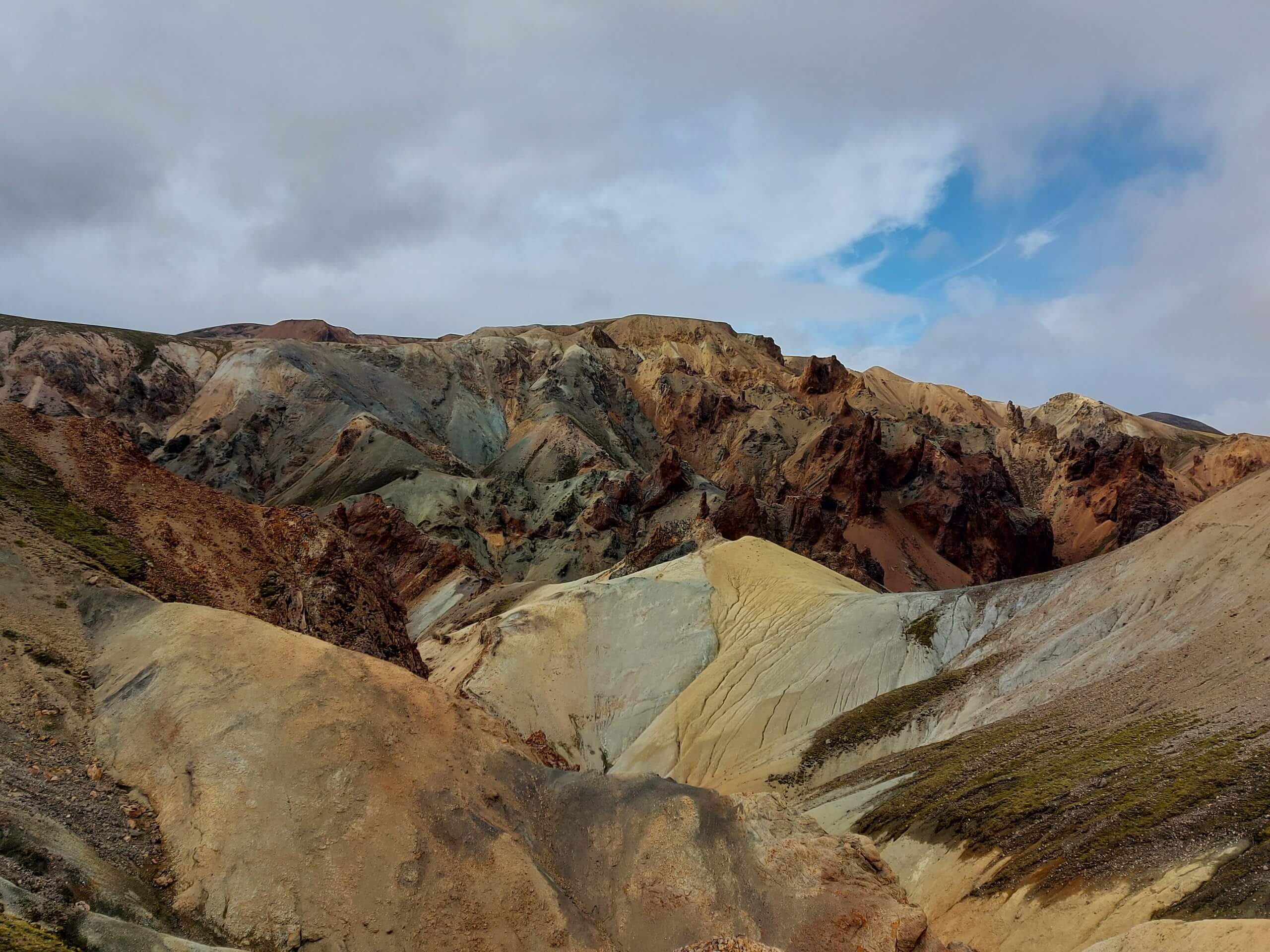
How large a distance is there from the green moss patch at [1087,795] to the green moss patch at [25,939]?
820 inches

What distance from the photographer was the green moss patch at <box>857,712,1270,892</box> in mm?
20234

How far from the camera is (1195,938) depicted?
1489 centimetres

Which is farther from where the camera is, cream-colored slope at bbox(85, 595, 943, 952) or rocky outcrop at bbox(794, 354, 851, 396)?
rocky outcrop at bbox(794, 354, 851, 396)

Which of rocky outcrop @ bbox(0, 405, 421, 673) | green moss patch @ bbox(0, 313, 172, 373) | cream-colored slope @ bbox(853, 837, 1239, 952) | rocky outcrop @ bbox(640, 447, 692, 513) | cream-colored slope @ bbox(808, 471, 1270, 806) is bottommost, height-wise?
cream-colored slope @ bbox(853, 837, 1239, 952)

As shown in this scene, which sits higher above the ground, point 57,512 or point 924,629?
point 57,512

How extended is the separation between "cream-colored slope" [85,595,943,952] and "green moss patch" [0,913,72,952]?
4217 millimetres

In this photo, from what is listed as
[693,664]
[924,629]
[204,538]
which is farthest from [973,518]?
[204,538]

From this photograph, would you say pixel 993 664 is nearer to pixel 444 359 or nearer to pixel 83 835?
pixel 83 835

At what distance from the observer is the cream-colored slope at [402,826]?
611 inches

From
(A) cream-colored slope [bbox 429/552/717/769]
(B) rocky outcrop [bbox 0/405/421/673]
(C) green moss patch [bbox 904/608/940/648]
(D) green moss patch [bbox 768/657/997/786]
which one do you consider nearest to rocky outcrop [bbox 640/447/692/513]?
(A) cream-colored slope [bbox 429/552/717/769]

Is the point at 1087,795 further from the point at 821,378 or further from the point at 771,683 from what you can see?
the point at 821,378

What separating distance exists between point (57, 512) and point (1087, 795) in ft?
96.9

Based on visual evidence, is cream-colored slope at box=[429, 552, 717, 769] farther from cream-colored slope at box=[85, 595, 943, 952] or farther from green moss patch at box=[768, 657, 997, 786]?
cream-colored slope at box=[85, 595, 943, 952]

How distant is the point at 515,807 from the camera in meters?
18.8
